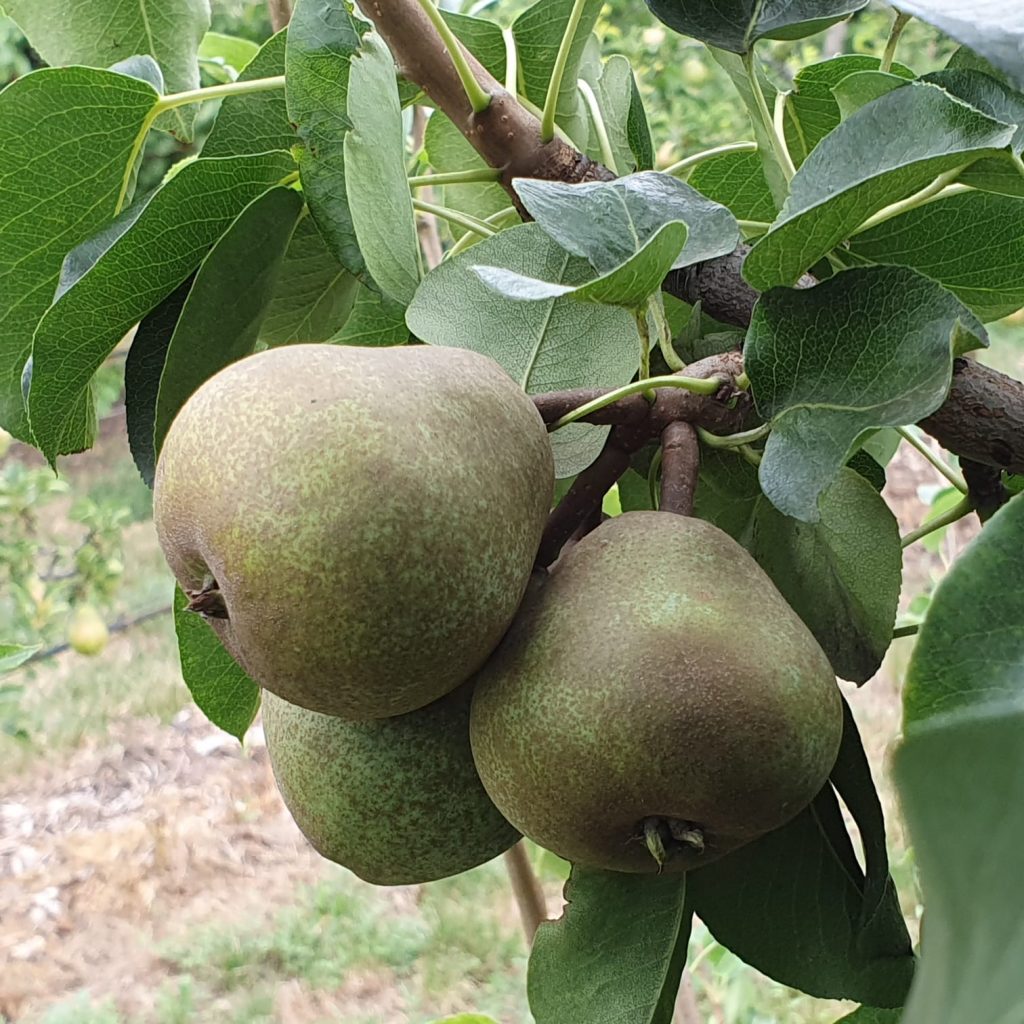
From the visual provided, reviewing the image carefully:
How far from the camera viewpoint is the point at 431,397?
35cm

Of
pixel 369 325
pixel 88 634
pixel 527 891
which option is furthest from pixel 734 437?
pixel 88 634

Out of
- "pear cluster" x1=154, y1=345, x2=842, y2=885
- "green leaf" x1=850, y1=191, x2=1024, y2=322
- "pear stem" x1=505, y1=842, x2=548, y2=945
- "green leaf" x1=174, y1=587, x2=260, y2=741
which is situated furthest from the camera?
"pear stem" x1=505, y1=842, x2=548, y2=945

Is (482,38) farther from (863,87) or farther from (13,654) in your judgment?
(13,654)

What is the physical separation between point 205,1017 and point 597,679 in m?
1.73

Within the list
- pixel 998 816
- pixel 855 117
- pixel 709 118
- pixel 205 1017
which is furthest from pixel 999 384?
pixel 709 118

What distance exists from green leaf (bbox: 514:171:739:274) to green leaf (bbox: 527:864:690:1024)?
24 centimetres

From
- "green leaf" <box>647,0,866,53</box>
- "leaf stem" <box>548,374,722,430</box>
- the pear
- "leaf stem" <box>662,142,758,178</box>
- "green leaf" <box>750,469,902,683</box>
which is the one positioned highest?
"green leaf" <box>647,0,866,53</box>

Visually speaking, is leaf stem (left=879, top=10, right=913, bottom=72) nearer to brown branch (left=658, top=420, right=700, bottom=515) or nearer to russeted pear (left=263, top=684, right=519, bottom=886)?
brown branch (left=658, top=420, right=700, bottom=515)

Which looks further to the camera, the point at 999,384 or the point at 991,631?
the point at 999,384

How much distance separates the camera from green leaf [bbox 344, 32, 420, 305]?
0.42m

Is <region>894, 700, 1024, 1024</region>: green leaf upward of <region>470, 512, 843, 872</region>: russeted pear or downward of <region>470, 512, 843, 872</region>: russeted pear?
upward

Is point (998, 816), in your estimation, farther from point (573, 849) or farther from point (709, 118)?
point (709, 118)

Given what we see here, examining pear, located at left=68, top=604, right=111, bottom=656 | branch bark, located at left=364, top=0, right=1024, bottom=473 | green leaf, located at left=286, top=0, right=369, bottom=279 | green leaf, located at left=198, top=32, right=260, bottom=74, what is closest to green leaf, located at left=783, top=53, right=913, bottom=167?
branch bark, located at left=364, top=0, right=1024, bottom=473

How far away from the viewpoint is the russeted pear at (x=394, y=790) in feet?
1.39
